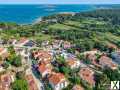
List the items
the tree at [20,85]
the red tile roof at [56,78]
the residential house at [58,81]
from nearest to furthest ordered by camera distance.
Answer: the tree at [20,85]
the residential house at [58,81]
the red tile roof at [56,78]

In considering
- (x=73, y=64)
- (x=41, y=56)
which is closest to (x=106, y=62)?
(x=73, y=64)

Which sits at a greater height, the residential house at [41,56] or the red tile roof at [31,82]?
the red tile roof at [31,82]

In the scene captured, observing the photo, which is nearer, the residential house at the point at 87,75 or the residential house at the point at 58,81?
the residential house at the point at 58,81

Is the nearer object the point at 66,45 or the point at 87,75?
the point at 87,75

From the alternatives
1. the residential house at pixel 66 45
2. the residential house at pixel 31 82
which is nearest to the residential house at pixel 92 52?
the residential house at pixel 66 45

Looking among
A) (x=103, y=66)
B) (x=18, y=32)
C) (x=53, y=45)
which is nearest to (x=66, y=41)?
(x=53, y=45)

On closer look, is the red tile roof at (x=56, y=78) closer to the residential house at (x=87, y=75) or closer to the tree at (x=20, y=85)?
the residential house at (x=87, y=75)

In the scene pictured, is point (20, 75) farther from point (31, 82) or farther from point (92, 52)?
point (92, 52)

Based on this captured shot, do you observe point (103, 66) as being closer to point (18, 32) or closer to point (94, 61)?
point (94, 61)
